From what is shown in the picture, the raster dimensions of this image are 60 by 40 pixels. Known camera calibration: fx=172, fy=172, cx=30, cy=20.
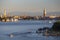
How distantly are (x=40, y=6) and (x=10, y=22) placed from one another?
0.45 metres

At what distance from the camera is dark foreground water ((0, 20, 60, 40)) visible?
222 cm

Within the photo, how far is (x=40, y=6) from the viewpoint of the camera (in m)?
2.28

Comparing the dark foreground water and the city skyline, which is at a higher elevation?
the city skyline

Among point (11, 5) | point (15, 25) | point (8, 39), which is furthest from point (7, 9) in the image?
point (8, 39)

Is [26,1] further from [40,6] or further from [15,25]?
[15,25]

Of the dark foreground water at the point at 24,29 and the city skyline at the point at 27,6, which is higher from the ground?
the city skyline at the point at 27,6

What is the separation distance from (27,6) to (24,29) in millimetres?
308

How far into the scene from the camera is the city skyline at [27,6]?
89.6 inches

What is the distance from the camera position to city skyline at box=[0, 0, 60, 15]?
89.6 inches

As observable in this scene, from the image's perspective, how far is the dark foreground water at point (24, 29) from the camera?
222cm

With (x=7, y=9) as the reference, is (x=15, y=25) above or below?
below

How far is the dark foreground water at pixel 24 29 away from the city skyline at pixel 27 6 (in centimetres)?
16

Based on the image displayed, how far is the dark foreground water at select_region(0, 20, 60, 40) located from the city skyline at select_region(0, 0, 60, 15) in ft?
0.52

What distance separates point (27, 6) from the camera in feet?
7.50
